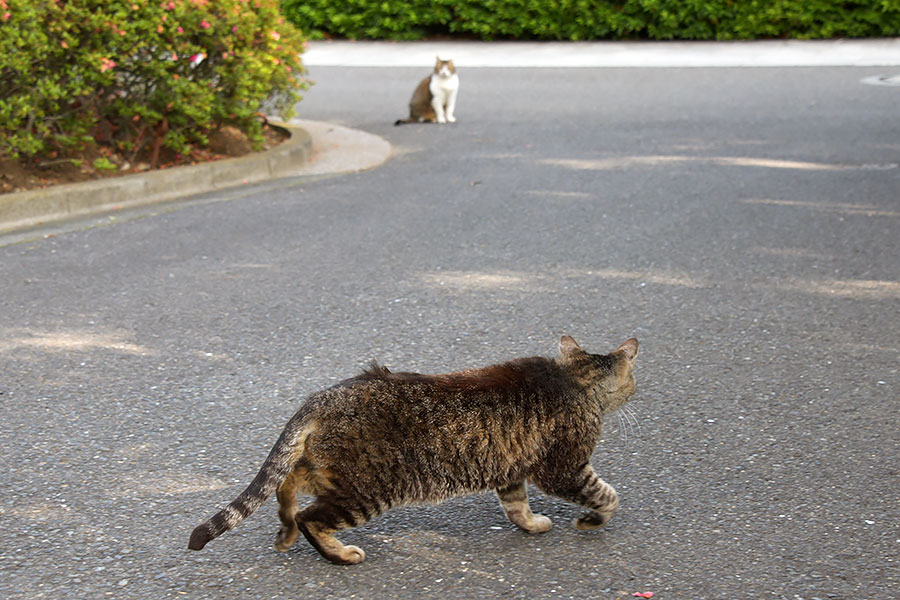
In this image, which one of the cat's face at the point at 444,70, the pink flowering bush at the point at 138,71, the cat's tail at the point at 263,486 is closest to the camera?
the cat's tail at the point at 263,486

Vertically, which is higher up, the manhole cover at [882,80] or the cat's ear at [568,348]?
the manhole cover at [882,80]

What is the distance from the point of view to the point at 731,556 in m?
3.63

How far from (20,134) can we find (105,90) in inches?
36.2

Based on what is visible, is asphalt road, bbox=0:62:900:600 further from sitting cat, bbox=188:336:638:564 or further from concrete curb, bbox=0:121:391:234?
concrete curb, bbox=0:121:391:234

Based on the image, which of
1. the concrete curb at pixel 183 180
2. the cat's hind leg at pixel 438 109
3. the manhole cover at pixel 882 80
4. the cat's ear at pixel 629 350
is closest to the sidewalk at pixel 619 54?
the manhole cover at pixel 882 80

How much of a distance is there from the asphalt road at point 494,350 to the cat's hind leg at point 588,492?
0.10 meters

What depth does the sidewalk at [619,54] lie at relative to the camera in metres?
16.2

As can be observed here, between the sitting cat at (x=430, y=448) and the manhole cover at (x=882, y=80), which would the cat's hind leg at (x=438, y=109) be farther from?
the sitting cat at (x=430, y=448)

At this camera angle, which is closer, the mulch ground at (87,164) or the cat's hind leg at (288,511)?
the cat's hind leg at (288,511)

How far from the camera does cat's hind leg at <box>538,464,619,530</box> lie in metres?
3.72

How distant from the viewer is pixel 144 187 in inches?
353

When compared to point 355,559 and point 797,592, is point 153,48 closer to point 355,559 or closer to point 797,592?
point 355,559

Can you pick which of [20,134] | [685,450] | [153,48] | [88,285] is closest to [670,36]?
[153,48]

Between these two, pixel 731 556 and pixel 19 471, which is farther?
pixel 19 471
